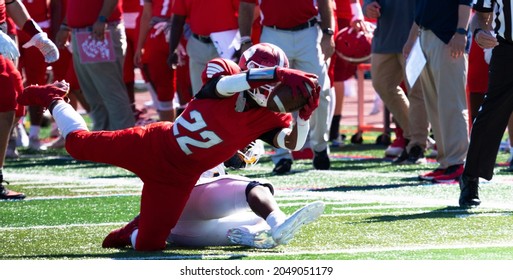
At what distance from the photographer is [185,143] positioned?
23.3 ft

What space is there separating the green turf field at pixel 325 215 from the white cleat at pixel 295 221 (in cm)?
10

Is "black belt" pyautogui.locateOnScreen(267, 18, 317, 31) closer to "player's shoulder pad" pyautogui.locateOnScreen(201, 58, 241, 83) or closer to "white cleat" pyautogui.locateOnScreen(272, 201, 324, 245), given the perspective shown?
"player's shoulder pad" pyautogui.locateOnScreen(201, 58, 241, 83)

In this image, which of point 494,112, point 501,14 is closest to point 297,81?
point 494,112

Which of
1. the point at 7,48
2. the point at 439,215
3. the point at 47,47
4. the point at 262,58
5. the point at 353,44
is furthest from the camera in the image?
the point at 353,44

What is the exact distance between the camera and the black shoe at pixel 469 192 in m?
8.77

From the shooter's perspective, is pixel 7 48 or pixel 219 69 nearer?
pixel 219 69

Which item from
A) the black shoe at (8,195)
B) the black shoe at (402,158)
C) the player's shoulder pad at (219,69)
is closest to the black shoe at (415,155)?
the black shoe at (402,158)

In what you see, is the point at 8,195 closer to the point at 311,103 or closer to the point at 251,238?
the point at 251,238

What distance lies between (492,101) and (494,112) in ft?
0.24

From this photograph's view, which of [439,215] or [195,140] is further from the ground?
[195,140]

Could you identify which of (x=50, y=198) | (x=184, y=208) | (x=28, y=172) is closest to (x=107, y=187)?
(x=50, y=198)

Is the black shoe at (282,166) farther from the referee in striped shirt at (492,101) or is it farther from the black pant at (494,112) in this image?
the black pant at (494,112)
